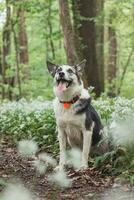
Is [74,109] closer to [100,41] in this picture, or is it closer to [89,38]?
[89,38]

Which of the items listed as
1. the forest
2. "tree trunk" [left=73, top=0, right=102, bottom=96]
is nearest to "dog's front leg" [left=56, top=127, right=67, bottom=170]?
the forest

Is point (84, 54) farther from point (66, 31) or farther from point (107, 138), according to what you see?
point (107, 138)

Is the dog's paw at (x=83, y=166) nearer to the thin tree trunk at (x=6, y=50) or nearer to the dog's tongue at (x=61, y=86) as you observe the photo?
the dog's tongue at (x=61, y=86)

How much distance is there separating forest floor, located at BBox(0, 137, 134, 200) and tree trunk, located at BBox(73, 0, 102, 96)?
9633 mm

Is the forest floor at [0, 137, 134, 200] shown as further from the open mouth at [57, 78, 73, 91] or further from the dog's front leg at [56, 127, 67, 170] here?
the open mouth at [57, 78, 73, 91]

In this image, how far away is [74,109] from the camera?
733 centimetres

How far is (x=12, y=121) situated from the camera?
1111 centimetres

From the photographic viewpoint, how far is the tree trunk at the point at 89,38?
56.5 ft

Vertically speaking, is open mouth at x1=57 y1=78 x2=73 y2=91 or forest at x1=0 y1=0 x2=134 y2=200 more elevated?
open mouth at x1=57 y1=78 x2=73 y2=91

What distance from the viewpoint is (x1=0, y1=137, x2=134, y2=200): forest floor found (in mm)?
5695

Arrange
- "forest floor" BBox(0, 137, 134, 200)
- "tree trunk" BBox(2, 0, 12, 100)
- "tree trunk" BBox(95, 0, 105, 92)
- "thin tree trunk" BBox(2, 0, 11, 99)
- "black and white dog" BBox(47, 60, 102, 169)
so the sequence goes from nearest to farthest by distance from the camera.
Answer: "forest floor" BBox(0, 137, 134, 200)
"black and white dog" BBox(47, 60, 102, 169)
"tree trunk" BBox(95, 0, 105, 92)
"thin tree trunk" BBox(2, 0, 11, 99)
"tree trunk" BBox(2, 0, 12, 100)

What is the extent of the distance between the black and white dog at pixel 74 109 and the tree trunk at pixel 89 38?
970cm

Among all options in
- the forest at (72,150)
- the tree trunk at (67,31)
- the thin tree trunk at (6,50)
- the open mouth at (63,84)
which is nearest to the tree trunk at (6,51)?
the thin tree trunk at (6,50)

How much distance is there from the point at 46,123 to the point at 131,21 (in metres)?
11.3
